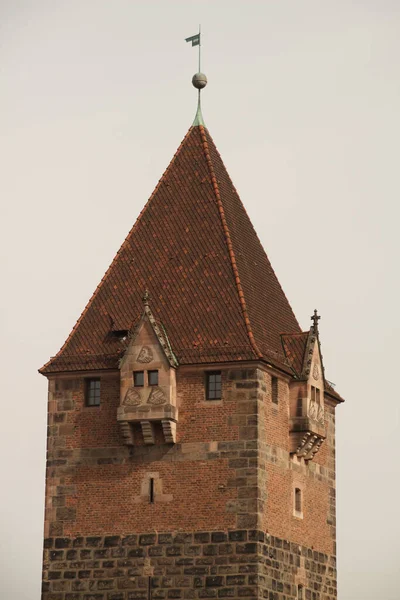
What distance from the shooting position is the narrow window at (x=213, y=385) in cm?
7138

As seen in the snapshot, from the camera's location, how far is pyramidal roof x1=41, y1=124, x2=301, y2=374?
72.1 meters

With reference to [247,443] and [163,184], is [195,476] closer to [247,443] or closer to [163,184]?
[247,443]

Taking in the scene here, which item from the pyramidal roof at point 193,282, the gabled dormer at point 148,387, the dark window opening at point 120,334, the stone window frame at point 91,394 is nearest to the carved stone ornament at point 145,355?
the gabled dormer at point 148,387

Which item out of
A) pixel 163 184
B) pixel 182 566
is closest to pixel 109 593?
pixel 182 566

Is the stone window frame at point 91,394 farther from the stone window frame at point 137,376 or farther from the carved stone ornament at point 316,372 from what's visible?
the carved stone ornament at point 316,372

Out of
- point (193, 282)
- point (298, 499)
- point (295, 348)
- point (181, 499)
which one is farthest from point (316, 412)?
point (181, 499)

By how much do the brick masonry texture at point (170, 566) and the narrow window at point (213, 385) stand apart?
3682mm

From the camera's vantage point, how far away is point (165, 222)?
2945 inches

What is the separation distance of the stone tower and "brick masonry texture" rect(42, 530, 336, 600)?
0.04 meters

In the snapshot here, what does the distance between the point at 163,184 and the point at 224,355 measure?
675 centimetres

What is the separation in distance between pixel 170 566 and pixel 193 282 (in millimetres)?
7983

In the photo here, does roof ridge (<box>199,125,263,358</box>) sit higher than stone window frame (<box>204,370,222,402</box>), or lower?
higher

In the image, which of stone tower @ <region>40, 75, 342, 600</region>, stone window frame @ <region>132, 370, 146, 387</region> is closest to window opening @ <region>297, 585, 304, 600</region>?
stone tower @ <region>40, 75, 342, 600</region>

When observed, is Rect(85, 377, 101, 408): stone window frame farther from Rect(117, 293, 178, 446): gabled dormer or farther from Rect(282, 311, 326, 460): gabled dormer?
Rect(282, 311, 326, 460): gabled dormer
